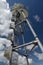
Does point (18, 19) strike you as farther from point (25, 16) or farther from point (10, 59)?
point (10, 59)

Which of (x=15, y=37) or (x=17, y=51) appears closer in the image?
(x=17, y=51)

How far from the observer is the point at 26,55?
59.6 feet

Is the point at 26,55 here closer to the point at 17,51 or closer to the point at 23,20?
the point at 17,51

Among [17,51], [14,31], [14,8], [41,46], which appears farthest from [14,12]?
[41,46]

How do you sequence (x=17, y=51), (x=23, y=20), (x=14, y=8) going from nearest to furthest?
(x=23, y=20)
(x=17, y=51)
(x=14, y=8)

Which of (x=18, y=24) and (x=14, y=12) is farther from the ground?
(x=14, y=12)

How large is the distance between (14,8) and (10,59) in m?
4.26

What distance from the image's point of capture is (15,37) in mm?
19750

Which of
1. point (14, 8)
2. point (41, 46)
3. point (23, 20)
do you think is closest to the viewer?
point (41, 46)

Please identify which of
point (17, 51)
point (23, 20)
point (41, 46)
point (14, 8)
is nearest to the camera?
point (41, 46)

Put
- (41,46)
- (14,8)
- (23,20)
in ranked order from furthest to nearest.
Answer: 1. (14,8)
2. (23,20)
3. (41,46)

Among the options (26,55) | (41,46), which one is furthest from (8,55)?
(41,46)

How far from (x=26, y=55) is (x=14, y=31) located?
2419mm

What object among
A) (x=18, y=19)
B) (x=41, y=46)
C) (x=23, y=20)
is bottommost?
(x=41, y=46)
